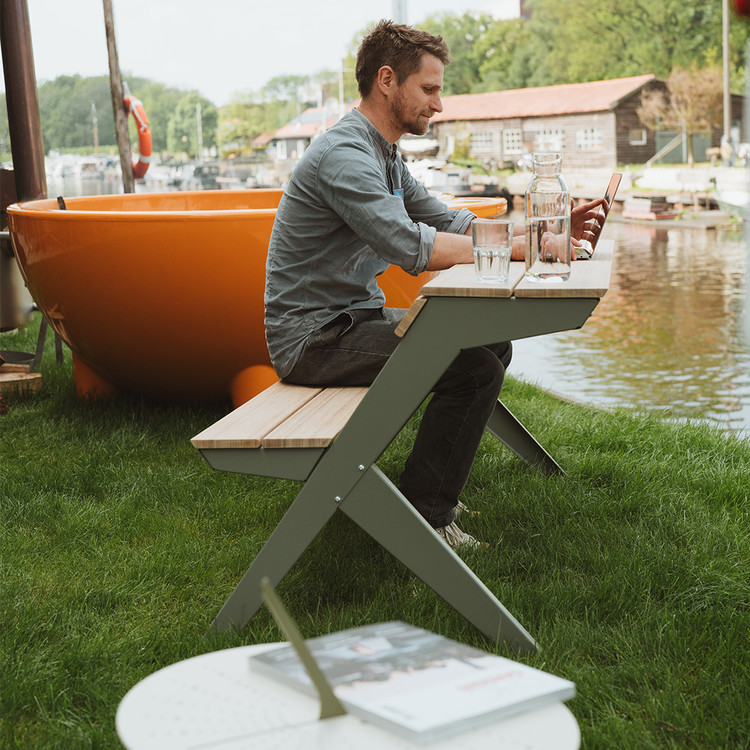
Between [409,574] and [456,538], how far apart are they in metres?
0.21

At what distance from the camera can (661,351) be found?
24.0 ft

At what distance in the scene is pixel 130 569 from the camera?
254 cm

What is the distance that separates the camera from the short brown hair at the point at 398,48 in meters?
2.60

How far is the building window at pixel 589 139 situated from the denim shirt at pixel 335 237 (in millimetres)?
45029

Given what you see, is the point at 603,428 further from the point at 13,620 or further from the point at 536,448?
the point at 13,620

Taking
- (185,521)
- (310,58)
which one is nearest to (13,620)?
(185,521)

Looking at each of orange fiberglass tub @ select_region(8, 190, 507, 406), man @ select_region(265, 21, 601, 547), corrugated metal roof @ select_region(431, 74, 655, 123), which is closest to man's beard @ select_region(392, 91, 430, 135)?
man @ select_region(265, 21, 601, 547)

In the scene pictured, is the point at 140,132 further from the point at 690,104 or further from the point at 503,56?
the point at 503,56

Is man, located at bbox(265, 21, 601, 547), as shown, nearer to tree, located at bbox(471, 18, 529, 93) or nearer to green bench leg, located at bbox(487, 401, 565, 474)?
green bench leg, located at bbox(487, 401, 565, 474)

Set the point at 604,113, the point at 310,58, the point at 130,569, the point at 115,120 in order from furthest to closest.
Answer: the point at 310,58 < the point at 604,113 < the point at 115,120 < the point at 130,569

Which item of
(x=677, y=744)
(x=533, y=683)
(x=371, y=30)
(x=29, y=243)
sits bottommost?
(x=677, y=744)

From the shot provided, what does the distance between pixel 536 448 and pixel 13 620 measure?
178cm

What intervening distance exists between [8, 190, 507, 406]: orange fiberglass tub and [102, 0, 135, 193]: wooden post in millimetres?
5534

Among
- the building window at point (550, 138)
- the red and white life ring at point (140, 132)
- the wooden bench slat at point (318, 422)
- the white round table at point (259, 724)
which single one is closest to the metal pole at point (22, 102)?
the red and white life ring at point (140, 132)
